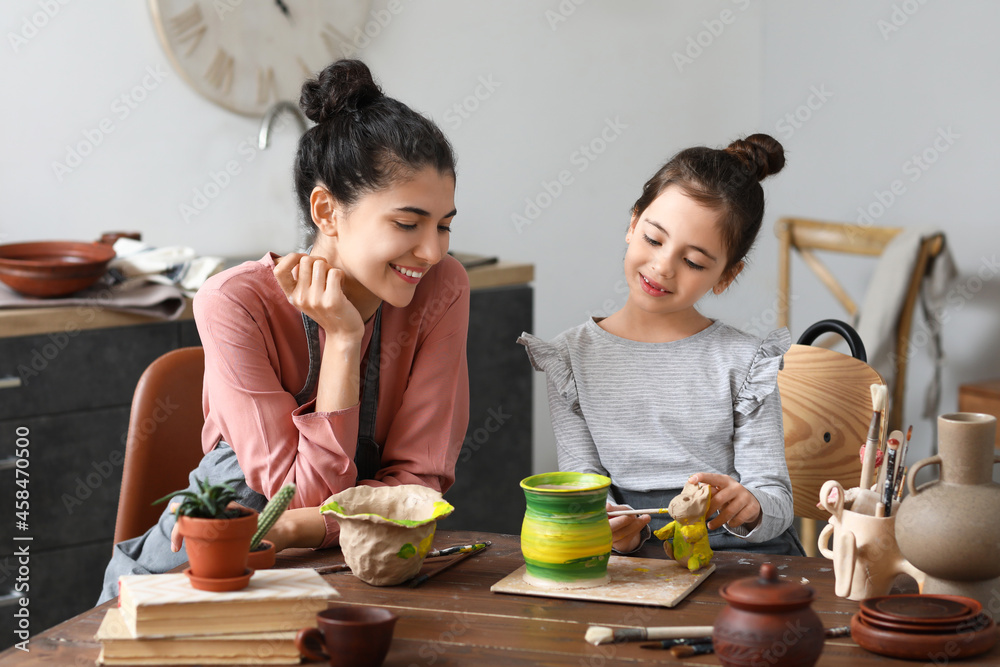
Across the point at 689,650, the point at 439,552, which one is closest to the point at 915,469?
the point at 689,650

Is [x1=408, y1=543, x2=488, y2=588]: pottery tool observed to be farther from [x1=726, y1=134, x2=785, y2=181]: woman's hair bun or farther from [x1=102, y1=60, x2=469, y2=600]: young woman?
[x1=726, y1=134, x2=785, y2=181]: woman's hair bun

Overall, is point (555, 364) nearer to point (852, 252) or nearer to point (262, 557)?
point (262, 557)

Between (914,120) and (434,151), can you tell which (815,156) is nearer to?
(914,120)

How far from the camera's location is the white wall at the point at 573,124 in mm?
2799

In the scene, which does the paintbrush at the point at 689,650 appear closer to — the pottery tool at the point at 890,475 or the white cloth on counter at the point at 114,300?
the pottery tool at the point at 890,475

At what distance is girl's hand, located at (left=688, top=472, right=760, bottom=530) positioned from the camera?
1.27 metres

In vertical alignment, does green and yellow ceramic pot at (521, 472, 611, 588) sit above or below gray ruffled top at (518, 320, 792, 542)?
below

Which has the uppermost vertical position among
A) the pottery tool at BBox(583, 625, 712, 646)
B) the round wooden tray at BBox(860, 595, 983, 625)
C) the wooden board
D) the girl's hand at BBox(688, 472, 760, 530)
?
the girl's hand at BBox(688, 472, 760, 530)

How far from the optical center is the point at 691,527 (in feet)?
3.84

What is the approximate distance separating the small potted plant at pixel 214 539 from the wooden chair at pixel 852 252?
2476mm

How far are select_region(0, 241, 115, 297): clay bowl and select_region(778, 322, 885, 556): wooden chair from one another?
5.12 feet

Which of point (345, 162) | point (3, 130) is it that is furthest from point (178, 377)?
point (3, 130)

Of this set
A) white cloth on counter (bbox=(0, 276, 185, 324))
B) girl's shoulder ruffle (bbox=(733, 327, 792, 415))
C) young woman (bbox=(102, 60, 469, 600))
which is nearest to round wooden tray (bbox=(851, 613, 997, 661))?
girl's shoulder ruffle (bbox=(733, 327, 792, 415))

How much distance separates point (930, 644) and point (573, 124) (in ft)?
9.60
